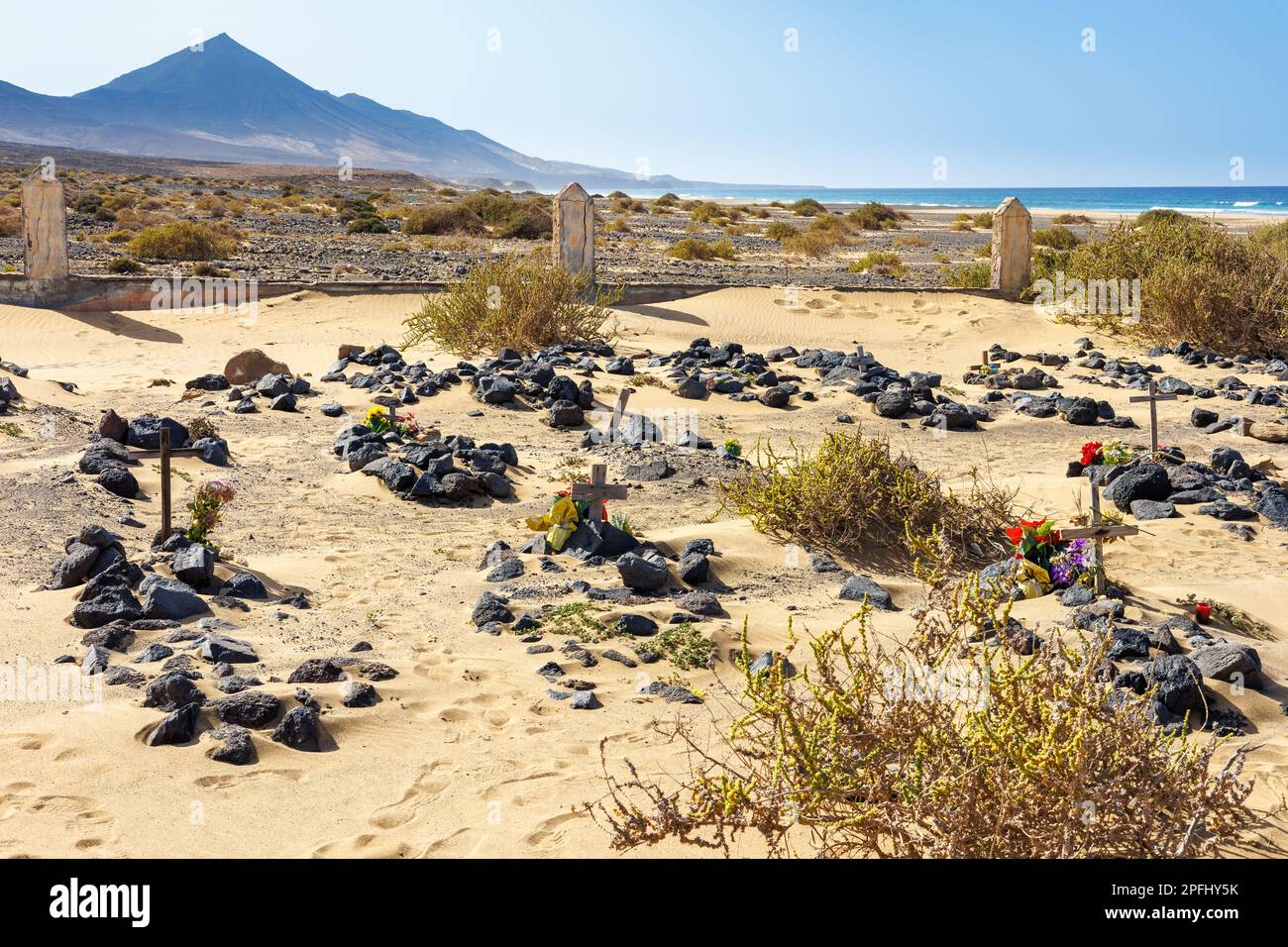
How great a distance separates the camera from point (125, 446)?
350 inches

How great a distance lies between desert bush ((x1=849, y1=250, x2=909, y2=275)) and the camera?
25.5 metres

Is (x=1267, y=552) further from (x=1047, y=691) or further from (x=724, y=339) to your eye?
(x=724, y=339)

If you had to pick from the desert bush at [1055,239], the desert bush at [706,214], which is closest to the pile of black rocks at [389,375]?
the desert bush at [1055,239]

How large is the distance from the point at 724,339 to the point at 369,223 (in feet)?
66.8

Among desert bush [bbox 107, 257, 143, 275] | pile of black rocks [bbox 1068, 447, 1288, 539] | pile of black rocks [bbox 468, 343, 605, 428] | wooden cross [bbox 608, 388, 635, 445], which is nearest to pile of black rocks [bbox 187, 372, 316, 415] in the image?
pile of black rocks [bbox 468, 343, 605, 428]

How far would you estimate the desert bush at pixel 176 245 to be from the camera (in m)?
23.4

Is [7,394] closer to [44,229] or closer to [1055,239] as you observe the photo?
[44,229]

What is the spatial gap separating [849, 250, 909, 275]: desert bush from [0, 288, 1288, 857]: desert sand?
1207 cm

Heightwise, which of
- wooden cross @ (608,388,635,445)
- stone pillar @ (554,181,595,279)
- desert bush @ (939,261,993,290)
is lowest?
wooden cross @ (608,388,635,445)

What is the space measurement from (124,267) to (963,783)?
67.4 ft

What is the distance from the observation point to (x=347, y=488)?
8.47m

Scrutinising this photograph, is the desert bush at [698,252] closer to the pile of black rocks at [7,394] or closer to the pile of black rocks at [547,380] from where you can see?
the pile of black rocks at [547,380]

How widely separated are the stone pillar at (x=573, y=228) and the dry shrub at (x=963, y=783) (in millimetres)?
13499

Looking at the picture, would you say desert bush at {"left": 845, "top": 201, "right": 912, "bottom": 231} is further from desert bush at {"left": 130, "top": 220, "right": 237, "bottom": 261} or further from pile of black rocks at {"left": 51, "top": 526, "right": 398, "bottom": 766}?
pile of black rocks at {"left": 51, "top": 526, "right": 398, "bottom": 766}
